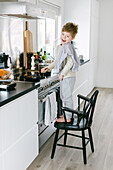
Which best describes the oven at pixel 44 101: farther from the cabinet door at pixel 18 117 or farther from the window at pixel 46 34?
the window at pixel 46 34

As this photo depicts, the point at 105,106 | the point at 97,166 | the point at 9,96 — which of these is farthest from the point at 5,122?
the point at 105,106

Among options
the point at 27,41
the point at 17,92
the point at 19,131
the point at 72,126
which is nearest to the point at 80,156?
the point at 72,126

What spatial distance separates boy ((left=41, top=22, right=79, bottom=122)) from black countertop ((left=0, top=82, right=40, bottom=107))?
55 cm

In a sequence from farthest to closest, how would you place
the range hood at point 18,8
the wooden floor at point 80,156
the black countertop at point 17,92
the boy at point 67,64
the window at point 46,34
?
the window at point 46,34 < the boy at point 67,64 < the wooden floor at point 80,156 < the range hood at point 18,8 < the black countertop at point 17,92

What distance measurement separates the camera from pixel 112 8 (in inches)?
254

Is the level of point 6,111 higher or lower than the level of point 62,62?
lower

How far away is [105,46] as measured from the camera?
22.0 ft

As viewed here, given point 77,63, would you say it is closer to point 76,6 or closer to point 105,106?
point 105,106

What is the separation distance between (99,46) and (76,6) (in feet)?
5.53

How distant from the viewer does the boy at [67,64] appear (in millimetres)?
3018

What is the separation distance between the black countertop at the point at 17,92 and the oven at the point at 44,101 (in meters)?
0.26

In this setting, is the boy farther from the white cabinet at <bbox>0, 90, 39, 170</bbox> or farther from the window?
the window

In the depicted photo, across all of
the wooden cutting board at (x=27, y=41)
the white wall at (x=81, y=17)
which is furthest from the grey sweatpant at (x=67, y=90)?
the white wall at (x=81, y=17)

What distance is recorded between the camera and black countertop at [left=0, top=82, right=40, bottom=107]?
79.5 inches
